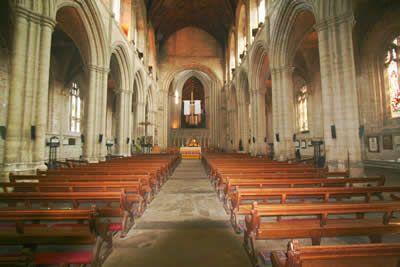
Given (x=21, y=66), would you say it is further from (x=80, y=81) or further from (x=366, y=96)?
(x=366, y=96)

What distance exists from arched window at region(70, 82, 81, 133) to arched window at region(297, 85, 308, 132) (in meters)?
19.3

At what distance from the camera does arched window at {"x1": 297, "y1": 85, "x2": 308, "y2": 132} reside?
1831cm

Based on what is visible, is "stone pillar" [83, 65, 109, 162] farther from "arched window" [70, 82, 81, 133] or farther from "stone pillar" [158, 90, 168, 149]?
"stone pillar" [158, 90, 168, 149]

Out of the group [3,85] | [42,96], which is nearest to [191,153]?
[3,85]

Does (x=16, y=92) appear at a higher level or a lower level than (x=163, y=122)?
lower

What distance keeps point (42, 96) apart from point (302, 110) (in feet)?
62.2

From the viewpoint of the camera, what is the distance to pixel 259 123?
13562 mm

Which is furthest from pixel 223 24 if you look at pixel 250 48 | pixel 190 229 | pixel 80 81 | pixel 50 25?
pixel 190 229

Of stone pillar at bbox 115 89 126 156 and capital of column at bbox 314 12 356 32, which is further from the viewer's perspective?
stone pillar at bbox 115 89 126 156

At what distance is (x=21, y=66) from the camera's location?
5.96 metres

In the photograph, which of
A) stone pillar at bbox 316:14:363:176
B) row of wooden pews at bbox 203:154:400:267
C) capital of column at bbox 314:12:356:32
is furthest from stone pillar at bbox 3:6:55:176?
stone pillar at bbox 316:14:363:176

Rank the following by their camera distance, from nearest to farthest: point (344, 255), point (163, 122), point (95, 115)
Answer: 1. point (344, 255)
2. point (95, 115)
3. point (163, 122)

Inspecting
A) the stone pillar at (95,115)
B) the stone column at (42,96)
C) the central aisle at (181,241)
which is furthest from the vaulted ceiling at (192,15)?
the central aisle at (181,241)

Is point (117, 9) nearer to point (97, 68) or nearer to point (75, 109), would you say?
point (97, 68)
